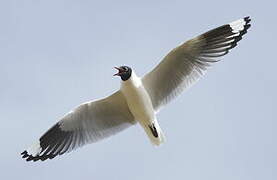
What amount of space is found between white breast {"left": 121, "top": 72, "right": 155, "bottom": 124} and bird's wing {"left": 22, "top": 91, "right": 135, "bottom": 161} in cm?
38

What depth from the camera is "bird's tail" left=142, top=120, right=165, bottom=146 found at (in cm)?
1495

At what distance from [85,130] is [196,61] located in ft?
6.50

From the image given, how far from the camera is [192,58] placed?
15195 mm

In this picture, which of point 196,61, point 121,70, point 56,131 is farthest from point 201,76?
point 56,131

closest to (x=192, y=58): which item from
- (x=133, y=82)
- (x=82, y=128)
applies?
(x=133, y=82)

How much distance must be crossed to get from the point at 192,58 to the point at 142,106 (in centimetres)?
104

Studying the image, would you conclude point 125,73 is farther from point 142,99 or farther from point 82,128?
point 82,128

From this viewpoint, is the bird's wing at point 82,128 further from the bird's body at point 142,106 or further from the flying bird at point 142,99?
the bird's body at point 142,106

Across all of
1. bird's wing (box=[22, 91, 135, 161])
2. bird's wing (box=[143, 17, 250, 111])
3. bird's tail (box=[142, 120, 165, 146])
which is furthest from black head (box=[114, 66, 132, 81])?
bird's tail (box=[142, 120, 165, 146])

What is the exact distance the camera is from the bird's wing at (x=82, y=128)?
50.5ft

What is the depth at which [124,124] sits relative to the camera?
15.6 m

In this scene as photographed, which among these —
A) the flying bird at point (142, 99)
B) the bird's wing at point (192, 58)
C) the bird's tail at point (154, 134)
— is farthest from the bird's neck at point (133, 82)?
the bird's tail at point (154, 134)

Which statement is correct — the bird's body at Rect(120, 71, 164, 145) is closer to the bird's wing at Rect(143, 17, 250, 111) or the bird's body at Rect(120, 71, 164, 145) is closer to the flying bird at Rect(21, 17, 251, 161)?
the flying bird at Rect(21, 17, 251, 161)

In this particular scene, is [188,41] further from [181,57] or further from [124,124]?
[124,124]
